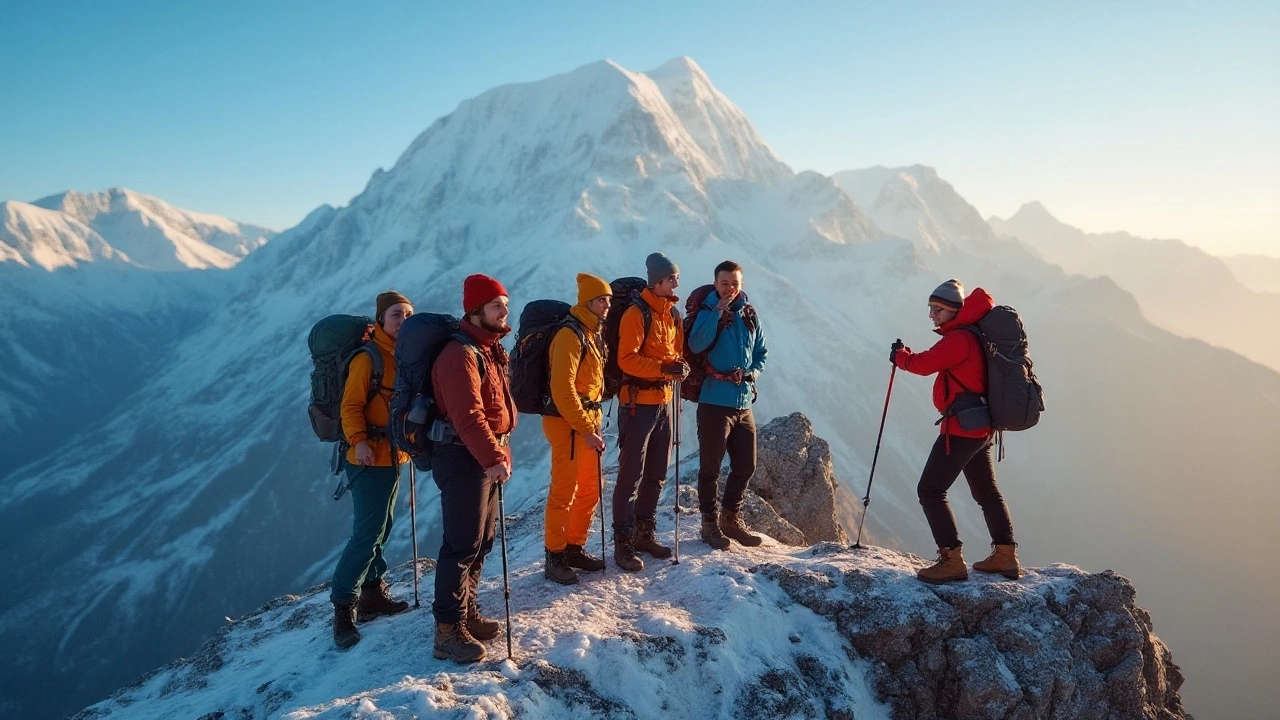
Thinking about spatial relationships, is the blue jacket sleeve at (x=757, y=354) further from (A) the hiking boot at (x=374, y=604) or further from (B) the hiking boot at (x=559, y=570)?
(A) the hiking boot at (x=374, y=604)

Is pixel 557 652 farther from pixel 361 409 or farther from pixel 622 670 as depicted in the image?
pixel 361 409

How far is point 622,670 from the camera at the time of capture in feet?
19.1

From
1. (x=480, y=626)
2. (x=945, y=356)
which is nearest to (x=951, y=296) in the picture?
(x=945, y=356)

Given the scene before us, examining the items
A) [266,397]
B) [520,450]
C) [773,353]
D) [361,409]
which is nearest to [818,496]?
[361,409]

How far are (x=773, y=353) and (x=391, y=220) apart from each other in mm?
135984

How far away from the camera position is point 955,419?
285 inches

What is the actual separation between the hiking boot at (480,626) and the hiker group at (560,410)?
0.6 inches

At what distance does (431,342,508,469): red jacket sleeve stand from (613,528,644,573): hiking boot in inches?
119

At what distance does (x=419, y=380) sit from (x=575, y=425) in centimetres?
184

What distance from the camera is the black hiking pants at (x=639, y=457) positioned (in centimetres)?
773

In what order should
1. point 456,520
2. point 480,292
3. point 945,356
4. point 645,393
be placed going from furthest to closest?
point 645,393
point 945,356
point 480,292
point 456,520

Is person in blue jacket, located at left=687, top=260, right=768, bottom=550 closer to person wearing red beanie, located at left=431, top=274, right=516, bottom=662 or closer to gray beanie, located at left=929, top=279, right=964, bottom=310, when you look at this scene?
gray beanie, located at left=929, top=279, right=964, bottom=310

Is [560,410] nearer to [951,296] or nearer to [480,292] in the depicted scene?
[480,292]

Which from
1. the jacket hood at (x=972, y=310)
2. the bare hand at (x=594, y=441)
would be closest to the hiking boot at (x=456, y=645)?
the bare hand at (x=594, y=441)
